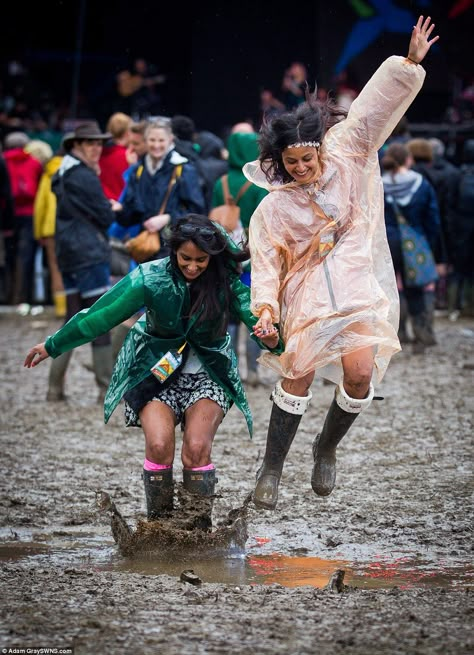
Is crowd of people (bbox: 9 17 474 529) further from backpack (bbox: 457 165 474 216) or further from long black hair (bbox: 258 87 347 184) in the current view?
backpack (bbox: 457 165 474 216)

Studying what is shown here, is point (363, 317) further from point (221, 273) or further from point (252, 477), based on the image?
point (252, 477)

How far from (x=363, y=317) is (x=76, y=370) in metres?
6.40

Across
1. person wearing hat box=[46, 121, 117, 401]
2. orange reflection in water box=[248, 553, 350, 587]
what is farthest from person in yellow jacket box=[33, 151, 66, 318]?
orange reflection in water box=[248, 553, 350, 587]

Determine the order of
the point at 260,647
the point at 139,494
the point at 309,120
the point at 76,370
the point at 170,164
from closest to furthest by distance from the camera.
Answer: the point at 260,647 < the point at 309,120 < the point at 139,494 < the point at 170,164 < the point at 76,370

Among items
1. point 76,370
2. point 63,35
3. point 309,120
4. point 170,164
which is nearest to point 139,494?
point 309,120

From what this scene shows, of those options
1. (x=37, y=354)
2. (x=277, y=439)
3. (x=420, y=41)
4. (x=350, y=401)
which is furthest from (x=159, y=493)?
(x=420, y=41)

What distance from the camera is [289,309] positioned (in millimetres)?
5332

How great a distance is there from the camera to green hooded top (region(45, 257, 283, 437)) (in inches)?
206

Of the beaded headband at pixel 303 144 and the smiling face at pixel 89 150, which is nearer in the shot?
the beaded headband at pixel 303 144

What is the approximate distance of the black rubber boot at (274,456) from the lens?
5.38 m

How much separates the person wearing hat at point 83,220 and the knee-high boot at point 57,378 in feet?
1.01

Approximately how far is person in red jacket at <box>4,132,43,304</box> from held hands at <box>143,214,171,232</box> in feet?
19.2

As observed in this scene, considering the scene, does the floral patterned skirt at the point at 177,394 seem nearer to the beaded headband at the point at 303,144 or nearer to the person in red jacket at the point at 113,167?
the beaded headband at the point at 303,144

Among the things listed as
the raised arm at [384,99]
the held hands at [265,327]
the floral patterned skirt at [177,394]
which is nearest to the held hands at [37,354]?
the floral patterned skirt at [177,394]
